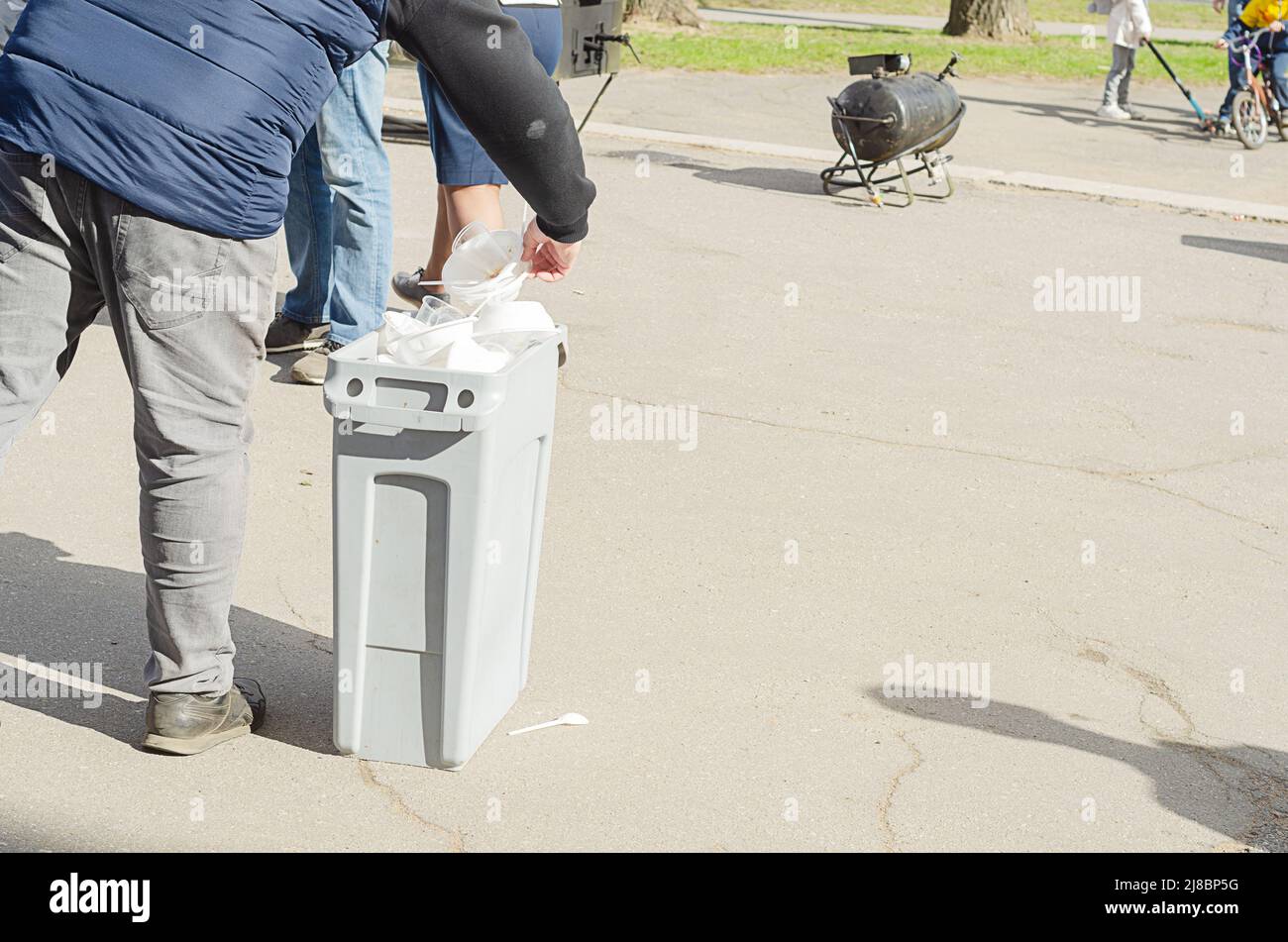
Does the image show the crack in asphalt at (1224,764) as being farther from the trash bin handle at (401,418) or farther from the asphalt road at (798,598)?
the trash bin handle at (401,418)

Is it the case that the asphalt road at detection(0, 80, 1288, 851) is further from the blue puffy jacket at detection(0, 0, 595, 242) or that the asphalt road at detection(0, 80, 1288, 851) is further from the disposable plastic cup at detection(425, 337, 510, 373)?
the blue puffy jacket at detection(0, 0, 595, 242)

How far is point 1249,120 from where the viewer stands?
557 inches

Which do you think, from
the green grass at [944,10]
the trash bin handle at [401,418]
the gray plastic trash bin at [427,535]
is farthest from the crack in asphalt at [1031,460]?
the green grass at [944,10]

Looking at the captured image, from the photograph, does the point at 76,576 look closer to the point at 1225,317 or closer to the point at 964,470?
the point at 964,470

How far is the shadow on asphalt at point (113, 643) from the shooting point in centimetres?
346

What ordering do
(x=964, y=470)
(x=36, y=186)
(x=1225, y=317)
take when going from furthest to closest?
(x=1225, y=317) → (x=964, y=470) → (x=36, y=186)

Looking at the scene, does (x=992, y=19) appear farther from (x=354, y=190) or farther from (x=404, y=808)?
(x=404, y=808)

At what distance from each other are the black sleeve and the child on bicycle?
12.7m

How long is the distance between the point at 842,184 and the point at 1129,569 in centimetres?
639

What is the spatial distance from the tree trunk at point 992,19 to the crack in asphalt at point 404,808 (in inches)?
898

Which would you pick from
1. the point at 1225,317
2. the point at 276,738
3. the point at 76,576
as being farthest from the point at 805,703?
the point at 1225,317

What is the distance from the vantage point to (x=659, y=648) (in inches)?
157

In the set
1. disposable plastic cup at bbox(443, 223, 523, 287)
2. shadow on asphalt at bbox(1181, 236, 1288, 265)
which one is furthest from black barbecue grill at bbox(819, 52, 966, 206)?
disposable plastic cup at bbox(443, 223, 523, 287)

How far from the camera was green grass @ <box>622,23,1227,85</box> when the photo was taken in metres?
18.8
